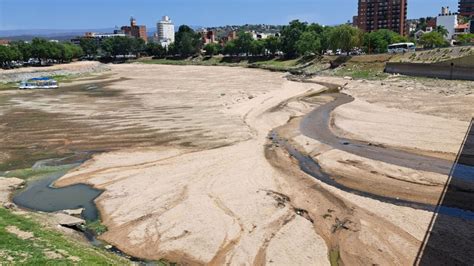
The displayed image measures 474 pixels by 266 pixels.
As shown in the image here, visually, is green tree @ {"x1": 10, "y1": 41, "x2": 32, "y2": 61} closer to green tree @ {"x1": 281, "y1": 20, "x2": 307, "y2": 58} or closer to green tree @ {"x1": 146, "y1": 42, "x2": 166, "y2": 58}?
green tree @ {"x1": 146, "y1": 42, "x2": 166, "y2": 58}

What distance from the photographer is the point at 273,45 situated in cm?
14250

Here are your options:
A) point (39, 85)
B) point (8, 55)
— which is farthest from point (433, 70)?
point (8, 55)

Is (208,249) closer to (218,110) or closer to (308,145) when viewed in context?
(308,145)

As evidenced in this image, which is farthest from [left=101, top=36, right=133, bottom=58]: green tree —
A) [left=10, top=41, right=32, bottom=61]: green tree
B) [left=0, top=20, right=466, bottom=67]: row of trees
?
[left=10, top=41, right=32, bottom=61]: green tree

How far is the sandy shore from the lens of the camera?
Result: 20.3m

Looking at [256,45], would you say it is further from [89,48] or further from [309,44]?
[89,48]

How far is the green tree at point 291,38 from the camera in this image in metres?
131

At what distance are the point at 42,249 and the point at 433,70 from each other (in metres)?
68.3

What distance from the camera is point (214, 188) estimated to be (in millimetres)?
27484

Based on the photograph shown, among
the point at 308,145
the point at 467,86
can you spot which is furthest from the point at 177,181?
the point at 467,86

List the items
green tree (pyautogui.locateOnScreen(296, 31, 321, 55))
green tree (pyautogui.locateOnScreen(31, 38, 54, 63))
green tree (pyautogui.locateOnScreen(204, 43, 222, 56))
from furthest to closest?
green tree (pyautogui.locateOnScreen(204, 43, 222, 56)), green tree (pyautogui.locateOnScreen(31, 38, 54, 63)), green tree (pyautogui.locateOnScreen(296, 31, 321, 55))

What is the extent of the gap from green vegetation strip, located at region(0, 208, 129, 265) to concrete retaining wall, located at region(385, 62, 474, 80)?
203 feet

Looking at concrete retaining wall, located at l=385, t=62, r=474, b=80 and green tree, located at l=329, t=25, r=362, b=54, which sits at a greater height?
green tree, located at l=329, t=25, r=362, b=54

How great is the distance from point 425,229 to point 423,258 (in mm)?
2989
